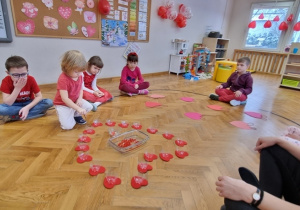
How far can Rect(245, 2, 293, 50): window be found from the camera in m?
5.53

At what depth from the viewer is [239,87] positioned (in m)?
2.88

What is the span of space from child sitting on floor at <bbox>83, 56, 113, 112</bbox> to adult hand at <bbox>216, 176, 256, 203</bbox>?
1.89m

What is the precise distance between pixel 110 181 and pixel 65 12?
2807 mm

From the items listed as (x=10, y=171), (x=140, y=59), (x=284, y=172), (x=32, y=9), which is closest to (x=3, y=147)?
(x=10, y=171)

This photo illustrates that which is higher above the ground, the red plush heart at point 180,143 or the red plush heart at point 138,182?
the red plush heart at point 180,143

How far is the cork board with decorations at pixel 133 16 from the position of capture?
345 centimetres

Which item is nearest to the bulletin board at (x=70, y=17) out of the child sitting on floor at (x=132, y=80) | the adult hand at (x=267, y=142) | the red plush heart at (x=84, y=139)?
the child sitting on floor at (x=132, y=80)

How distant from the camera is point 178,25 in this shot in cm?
469

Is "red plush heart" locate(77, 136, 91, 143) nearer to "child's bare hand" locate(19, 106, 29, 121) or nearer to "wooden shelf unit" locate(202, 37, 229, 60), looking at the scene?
"child's bare hand" locate(19, 106, 29, 121)

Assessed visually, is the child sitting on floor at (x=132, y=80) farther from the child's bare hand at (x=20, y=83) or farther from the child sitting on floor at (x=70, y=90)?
the child's bare hand at (x=20, y=83)

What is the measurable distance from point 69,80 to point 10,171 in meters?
0.83

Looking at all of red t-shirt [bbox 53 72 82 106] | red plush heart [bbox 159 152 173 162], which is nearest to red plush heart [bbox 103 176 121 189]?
red plush heart [bbox 159 152 173 162]

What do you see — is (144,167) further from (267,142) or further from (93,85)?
(93,85)

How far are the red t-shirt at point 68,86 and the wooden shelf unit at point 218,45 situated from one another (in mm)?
4772
